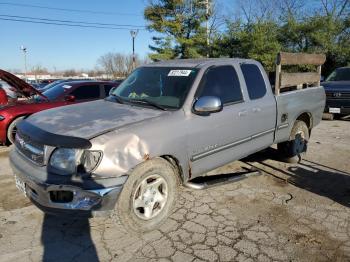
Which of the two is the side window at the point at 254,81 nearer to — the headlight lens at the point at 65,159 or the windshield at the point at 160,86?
the windshield at the point at 160,86

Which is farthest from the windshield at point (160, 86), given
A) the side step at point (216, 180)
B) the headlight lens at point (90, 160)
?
the headlight lens at point (90, 160)

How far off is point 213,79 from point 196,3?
27.5 meters

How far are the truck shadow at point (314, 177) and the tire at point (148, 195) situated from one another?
2252 mm

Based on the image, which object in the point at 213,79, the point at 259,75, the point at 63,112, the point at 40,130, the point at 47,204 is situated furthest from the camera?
the point at 259,75

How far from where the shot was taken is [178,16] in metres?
29.5

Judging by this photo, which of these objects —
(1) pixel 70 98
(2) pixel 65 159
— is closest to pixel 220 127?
(2) pixel 65 159

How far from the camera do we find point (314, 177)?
5426mm

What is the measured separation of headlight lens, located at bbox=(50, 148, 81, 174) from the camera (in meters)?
3.13

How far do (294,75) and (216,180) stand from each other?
2.56 m

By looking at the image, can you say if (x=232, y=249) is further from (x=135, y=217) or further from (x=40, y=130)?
(x=40, y=130)

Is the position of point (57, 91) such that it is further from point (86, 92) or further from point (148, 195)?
point (148, 195)

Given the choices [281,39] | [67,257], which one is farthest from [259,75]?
[281,39]

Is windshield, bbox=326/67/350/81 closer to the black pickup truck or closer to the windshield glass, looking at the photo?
the black pickup truck

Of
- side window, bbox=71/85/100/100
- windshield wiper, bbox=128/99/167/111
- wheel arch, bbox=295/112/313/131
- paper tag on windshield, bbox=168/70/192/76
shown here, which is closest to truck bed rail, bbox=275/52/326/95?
wheel arch, bbox=295/112/313/131
